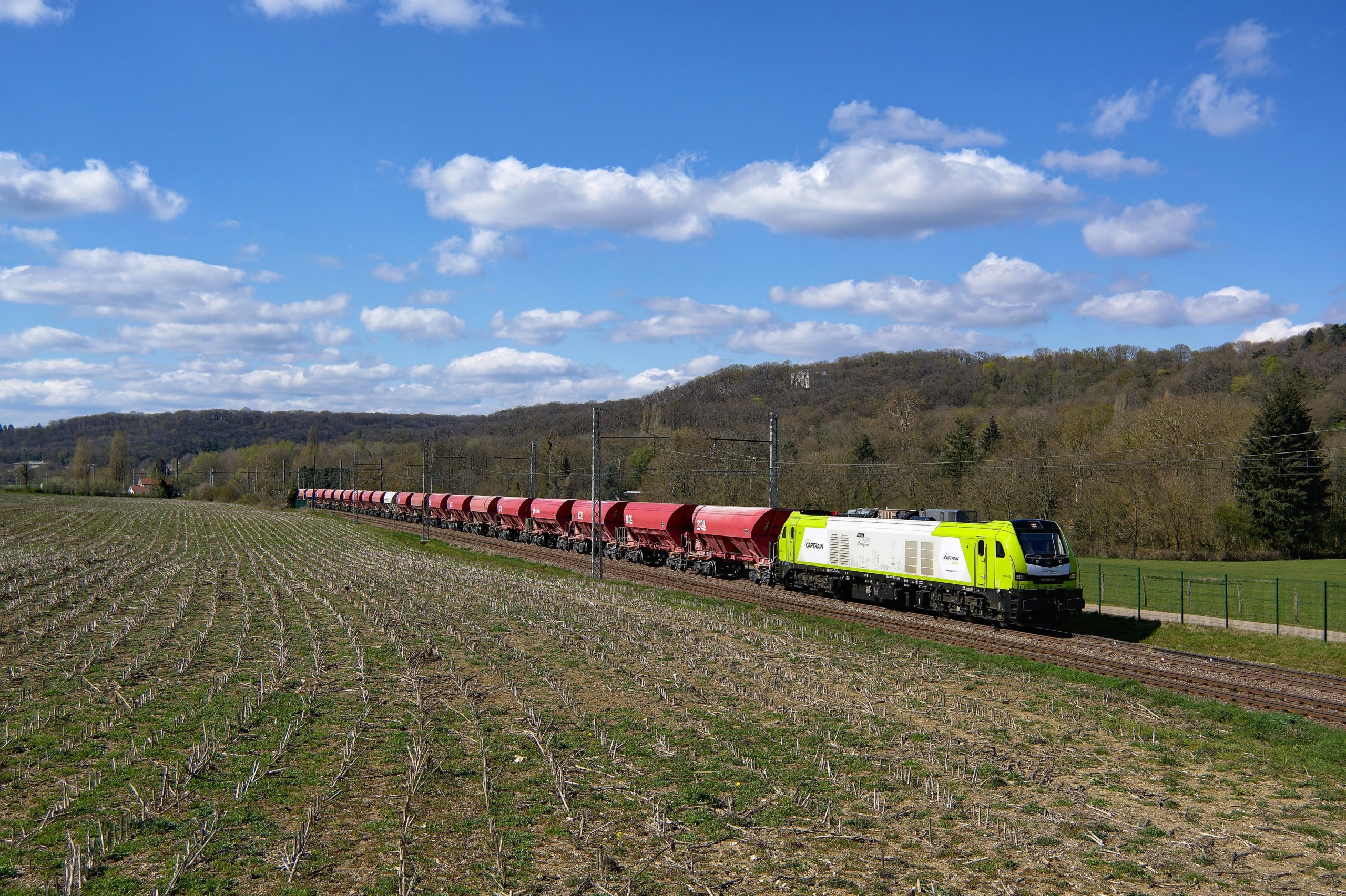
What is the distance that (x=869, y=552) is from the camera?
32.2 metres

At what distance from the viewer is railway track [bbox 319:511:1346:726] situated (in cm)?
1867

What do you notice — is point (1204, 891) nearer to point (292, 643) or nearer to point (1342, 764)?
point (1342, 764)

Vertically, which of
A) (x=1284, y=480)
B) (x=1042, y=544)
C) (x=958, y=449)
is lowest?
(x=1042, y=544)

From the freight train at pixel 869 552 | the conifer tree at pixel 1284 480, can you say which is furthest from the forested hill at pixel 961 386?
the freight train at pixel 869 552

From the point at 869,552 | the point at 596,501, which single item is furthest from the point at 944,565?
the point at 596,501

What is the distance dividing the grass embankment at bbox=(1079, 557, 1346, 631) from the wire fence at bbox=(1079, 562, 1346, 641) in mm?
47

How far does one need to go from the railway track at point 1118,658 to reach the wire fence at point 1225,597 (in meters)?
4.80

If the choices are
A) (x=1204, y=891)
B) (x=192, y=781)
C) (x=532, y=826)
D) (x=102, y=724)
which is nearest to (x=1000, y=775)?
(x=1204, y=891)

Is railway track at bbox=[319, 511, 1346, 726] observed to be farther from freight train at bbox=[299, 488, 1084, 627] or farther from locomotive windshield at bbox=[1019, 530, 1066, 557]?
locomotive windshield at bbox=[1019, 530, 1066, 557]

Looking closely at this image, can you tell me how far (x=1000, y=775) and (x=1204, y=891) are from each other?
12.1ft

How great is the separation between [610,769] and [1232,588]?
3755 cm

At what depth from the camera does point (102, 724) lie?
1361cm

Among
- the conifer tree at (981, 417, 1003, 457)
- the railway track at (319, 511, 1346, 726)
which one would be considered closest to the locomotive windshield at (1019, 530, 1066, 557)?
the railway track at (319, 511, 1346, 726)

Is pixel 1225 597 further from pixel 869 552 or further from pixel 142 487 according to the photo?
pixel 142 487
